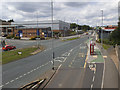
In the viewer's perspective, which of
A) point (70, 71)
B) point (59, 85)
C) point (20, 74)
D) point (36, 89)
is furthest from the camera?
point (70, 71)

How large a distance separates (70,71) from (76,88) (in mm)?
6395

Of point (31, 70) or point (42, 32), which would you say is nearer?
point (31, 70)

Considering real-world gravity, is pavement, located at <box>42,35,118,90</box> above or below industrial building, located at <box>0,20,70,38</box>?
below

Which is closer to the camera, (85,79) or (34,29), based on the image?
(85,79)

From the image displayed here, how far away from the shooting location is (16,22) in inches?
5089

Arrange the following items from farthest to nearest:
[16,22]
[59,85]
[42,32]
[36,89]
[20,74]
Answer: [16,22]
[42,32]
[20,74]
[59,85]
[36,89]

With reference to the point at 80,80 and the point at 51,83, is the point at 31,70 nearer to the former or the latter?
the point at 51,83

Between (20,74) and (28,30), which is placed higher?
(28,30)

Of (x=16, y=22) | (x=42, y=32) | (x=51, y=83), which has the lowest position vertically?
(x=51, y=83)

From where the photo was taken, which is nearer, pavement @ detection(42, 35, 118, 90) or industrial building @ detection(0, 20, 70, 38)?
pavement @ detection(42, 35, 118, 90)

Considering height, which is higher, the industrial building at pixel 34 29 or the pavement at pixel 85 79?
the industrial building at pixel 34 29

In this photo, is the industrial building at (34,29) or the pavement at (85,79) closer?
the pavement at (85,79)

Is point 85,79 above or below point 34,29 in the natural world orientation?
below

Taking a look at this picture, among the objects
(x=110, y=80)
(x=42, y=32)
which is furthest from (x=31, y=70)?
(x=42, y=32)
